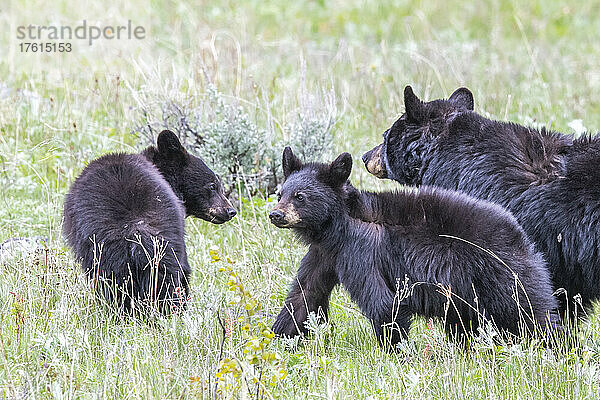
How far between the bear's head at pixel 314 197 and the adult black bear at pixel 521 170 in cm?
87

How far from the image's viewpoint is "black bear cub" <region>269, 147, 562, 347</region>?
15.3 ft

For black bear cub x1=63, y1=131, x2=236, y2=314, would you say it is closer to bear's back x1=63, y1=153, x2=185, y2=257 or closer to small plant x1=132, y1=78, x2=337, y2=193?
bear's back x1=63, y1=153, x2=185, y2=257

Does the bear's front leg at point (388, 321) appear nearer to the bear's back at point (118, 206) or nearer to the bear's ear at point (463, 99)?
the bear's back at point (118, 206)

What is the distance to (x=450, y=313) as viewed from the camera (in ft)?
15.9

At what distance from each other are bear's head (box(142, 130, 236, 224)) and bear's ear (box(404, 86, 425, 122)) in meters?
1.48

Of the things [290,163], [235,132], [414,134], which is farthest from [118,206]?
[235,132]

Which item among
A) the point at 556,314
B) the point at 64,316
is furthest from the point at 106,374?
the point at 556,314

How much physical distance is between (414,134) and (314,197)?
1109mm

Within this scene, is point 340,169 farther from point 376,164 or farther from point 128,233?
point 128,233

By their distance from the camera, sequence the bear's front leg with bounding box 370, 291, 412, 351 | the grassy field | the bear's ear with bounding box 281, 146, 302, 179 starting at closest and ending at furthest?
the grassy field, the bear's front leg with bounding box 370, 291, 412, 351, the bear's ear with bounding box 281, 146, 302, 179

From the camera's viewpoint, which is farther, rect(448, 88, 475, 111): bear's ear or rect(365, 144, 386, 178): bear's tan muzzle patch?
rect(365, 144, 386, 178): bear's tan muzzle patch

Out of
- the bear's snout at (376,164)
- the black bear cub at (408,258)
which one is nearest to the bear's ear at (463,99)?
the bear's snout at (376,164)

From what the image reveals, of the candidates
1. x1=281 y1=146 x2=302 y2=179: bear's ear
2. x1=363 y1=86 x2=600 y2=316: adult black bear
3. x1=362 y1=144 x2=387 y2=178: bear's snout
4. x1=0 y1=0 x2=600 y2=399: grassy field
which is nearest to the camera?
x1=0 y1=0 x2=600 y2=399: grassy field

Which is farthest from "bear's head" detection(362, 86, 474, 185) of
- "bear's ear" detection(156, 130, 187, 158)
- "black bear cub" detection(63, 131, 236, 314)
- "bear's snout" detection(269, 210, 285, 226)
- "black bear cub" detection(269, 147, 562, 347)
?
"black bear cub" detection(63, 131, 236, 314)
